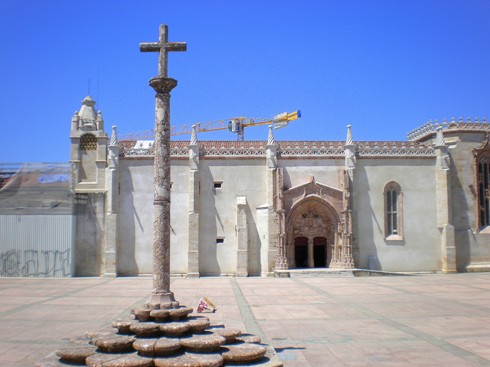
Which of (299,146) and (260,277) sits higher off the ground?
(299,146)

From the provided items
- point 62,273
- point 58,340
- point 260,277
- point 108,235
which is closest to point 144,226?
point 108,235

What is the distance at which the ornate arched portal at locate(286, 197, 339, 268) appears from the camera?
115 feet

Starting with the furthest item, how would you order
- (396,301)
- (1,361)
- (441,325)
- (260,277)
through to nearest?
1. (260,277)
2. (396,301)
3. (441,325)
4. (1,361)

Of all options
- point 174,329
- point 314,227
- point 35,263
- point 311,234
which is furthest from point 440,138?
point 174,329

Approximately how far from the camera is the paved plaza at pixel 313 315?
11.8m

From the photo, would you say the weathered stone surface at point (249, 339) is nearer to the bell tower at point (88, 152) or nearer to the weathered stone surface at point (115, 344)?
the weathered stone surface at point (115, 344)

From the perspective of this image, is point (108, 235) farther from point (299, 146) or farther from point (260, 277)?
point (299, 146)

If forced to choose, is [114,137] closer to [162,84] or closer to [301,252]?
[301,252]

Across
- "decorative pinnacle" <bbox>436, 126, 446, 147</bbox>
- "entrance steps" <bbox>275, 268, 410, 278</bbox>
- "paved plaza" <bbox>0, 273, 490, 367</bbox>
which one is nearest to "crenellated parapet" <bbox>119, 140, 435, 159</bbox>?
"decorative pinnacle" <bbox>436, 126, 446, 147</bbox>

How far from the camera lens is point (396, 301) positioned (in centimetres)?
2073

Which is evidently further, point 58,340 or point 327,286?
point 327,286

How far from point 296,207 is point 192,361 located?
25836mm

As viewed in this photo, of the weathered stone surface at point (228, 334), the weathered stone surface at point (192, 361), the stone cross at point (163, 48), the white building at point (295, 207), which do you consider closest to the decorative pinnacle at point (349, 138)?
the white building at point (295, 207)

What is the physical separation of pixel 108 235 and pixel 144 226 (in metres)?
2.39
